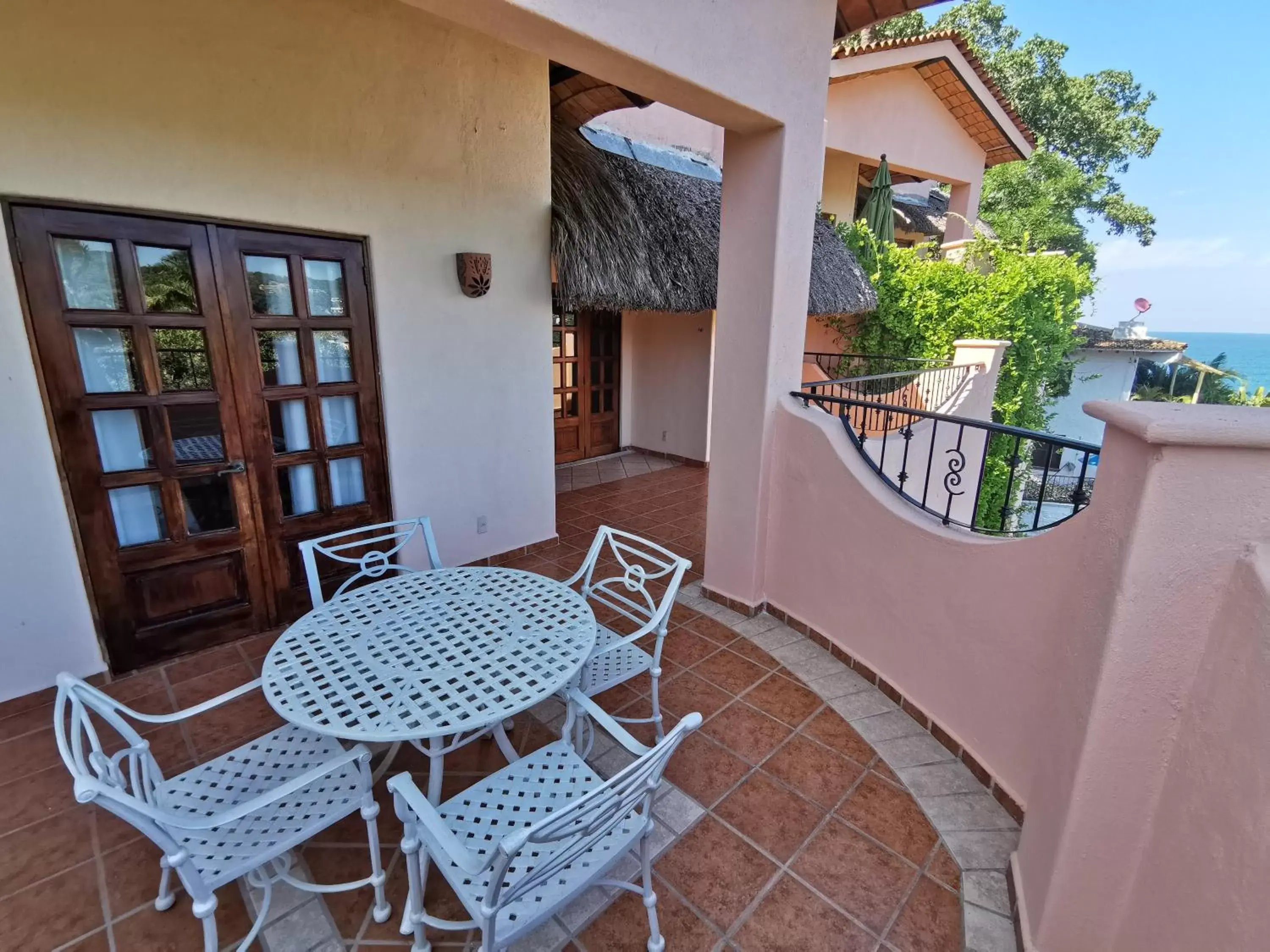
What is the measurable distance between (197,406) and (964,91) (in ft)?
36.7

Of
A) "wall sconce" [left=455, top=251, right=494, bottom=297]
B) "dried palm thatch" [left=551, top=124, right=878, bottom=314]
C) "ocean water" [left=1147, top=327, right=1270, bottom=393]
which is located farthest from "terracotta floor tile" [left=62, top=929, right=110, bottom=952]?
"ocean water" [left=1147, top=327, right=1270, bottom=393]

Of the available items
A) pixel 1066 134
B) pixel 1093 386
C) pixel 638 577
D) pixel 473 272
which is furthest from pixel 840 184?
pixel 1066 134

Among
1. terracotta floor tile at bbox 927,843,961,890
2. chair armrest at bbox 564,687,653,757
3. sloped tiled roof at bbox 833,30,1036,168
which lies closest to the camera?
chair armrest at bbox 564,687,653,757

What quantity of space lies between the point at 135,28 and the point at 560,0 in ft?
6.74

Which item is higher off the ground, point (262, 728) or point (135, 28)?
point (135, 28)

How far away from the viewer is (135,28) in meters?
2.54

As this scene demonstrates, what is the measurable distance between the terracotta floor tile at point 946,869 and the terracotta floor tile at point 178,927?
2.15 meters

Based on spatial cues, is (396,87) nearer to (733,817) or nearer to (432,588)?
(432,588)

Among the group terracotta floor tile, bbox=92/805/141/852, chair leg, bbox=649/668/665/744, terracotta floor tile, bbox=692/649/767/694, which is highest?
chair leg, bbox=649/668/665/744

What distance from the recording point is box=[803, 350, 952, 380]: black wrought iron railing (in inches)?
302

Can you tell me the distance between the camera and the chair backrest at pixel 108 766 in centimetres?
127

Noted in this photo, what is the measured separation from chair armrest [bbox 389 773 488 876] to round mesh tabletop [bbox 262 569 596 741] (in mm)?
129

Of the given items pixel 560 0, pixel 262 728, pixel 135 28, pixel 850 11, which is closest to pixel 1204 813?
pixel 560 0

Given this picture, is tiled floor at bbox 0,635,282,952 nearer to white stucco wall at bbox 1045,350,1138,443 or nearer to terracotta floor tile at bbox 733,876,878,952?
terracotta floor tile at bbox 733,876,878,952
